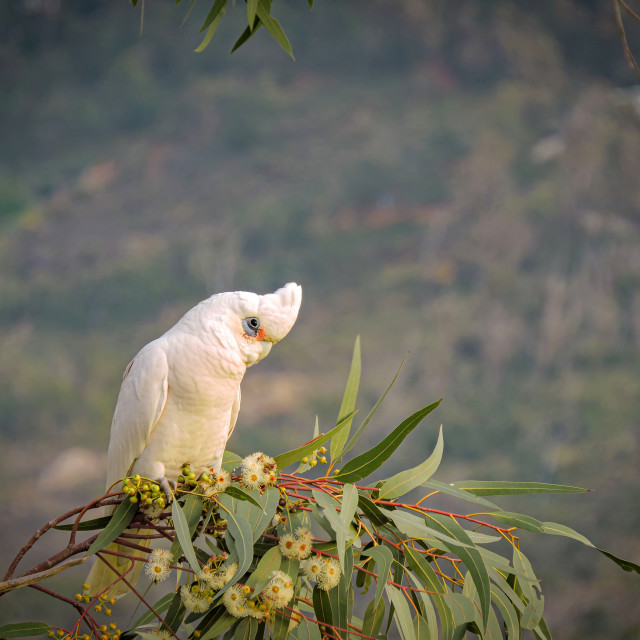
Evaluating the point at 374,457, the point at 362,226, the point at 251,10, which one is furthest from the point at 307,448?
the point at 362,226

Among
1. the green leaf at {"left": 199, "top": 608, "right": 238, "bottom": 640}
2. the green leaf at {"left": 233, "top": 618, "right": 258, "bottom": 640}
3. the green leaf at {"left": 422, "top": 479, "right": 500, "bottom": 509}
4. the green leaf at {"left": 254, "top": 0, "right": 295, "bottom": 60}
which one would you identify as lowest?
the green leaf at {"left": 233, "top": 618, "right": 258, "bottom": 640}

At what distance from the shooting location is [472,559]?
0.96 metres

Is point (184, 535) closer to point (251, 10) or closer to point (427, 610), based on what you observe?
point (427, 610)

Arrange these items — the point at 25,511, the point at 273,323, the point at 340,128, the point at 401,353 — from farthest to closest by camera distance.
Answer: the point at 340,128
the point at 401,353
the point at 25,511
the point at 273,323

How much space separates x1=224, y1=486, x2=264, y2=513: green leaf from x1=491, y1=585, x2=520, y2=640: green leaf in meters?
0.41

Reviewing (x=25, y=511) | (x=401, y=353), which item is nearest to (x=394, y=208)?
(x=401, y=353)

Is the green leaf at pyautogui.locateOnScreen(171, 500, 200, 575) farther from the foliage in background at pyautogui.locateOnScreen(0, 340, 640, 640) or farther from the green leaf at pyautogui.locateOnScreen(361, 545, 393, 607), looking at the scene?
the green leaf at pyautogui.locateOnScreen(361, 545, 393, 607)

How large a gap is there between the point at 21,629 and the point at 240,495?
487 millimetres

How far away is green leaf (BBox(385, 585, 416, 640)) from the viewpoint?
95 cm

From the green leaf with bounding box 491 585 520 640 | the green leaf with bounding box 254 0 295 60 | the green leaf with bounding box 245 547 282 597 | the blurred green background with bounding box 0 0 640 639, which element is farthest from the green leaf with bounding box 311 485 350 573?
the blurred green background with bounding box 0 0 640 639

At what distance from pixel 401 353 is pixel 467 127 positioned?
5.57 ft

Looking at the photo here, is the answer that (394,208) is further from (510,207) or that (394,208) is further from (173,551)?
(173,551)

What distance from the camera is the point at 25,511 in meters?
3.76

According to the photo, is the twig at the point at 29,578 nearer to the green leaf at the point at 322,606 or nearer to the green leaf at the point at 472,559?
the green leaf at the point at 322,606
